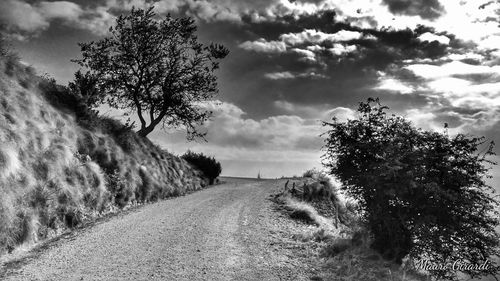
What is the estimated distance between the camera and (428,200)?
35.4ft

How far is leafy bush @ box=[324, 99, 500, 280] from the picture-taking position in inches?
420

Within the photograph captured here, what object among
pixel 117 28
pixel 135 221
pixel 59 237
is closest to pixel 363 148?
pixel 135 221

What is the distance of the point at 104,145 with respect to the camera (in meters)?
17.7

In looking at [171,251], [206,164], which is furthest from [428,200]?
[206,164]

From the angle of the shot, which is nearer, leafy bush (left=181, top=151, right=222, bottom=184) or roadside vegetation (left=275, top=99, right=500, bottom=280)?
roadside vegetation (left=275, top=99, right=500, bottom=280)

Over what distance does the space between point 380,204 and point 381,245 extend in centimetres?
134

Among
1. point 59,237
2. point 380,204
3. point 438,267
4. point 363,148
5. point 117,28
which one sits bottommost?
point 59,237

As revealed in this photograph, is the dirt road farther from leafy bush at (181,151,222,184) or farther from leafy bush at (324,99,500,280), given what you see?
leafy bush at (181,151,222,184)

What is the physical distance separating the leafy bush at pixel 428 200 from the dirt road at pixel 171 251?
10.3 ft

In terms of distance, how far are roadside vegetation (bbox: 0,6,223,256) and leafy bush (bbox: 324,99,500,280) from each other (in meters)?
9.78

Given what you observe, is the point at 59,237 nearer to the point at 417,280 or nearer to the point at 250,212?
the point at 250,212

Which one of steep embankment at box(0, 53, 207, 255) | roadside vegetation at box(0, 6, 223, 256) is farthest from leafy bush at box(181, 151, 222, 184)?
steep embankment at box(0, 53, 207, 255)

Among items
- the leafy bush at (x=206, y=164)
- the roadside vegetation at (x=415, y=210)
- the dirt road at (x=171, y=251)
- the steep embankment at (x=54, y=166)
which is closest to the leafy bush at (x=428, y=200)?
the roadside vegetation at (x=415, y=210)

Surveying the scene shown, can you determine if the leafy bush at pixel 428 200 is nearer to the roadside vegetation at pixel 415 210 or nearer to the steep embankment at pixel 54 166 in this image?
the roadside vegetation at pixel 415 210
